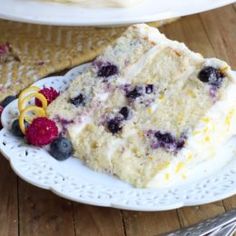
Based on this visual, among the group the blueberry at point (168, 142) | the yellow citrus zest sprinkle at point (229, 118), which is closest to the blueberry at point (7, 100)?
the blueberry at point (168, 142)

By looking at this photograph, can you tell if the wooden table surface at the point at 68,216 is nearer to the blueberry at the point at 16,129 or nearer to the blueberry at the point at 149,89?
the blueberry at the point at 16,129

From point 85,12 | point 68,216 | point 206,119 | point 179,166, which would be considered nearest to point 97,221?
point 68,216

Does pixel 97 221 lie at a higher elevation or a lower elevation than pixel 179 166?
lower

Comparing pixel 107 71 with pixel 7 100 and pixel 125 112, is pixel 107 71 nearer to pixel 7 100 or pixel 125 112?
pixel 125 112

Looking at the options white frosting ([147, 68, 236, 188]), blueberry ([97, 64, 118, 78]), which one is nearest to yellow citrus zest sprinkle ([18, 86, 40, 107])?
blueberry ([97, 64, 118, 78])

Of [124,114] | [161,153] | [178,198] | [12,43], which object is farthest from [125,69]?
[12,43]

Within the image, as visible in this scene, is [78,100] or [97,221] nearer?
[97,221]
